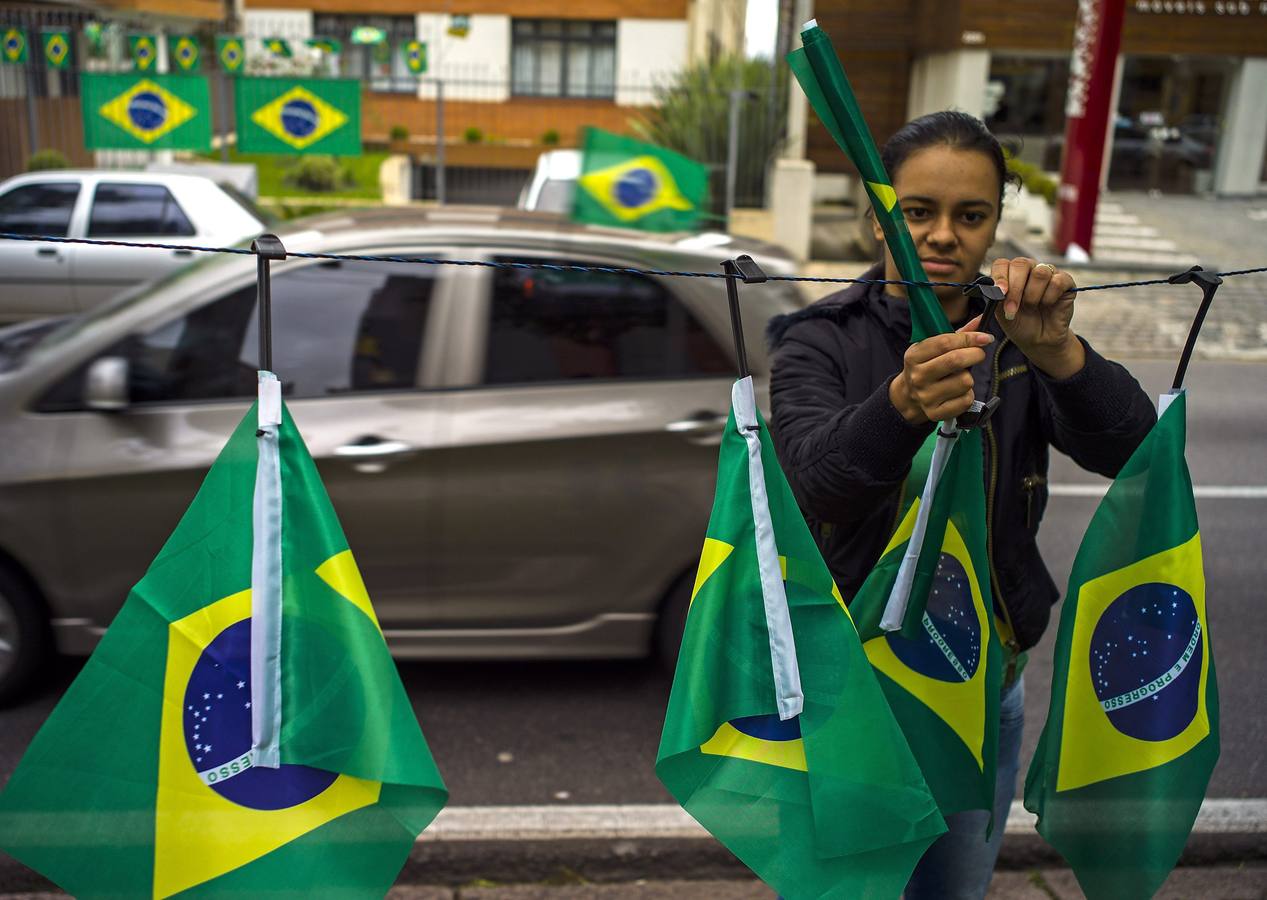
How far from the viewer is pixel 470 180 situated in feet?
93.4

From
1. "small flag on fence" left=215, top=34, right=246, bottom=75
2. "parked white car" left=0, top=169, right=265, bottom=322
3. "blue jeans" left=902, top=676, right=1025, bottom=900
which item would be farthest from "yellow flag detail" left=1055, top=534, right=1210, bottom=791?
"small flag on fence" left=215, top=34, right=246, bottom=75

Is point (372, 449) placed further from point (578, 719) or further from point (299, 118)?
point (299, 118)

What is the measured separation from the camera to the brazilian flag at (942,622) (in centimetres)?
205

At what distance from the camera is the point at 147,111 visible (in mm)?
15508

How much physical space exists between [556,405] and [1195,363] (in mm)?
9544

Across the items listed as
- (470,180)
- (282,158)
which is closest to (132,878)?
(282,158)

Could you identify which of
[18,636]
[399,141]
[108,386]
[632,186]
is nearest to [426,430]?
[108,386]

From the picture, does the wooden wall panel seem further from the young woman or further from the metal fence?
the young woman

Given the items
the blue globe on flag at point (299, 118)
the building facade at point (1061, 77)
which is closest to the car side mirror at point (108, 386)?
the blue globe on flag at point (299, 118)

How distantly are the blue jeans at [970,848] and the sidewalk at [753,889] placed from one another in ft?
3.82

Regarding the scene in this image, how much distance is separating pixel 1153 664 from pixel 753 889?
1771 mm

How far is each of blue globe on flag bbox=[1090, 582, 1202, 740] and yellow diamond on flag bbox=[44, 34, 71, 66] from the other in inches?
674

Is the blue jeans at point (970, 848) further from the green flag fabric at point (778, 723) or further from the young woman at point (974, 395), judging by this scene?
the green flag fabric at point (778, 723)

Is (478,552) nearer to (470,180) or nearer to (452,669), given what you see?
(452,669)
